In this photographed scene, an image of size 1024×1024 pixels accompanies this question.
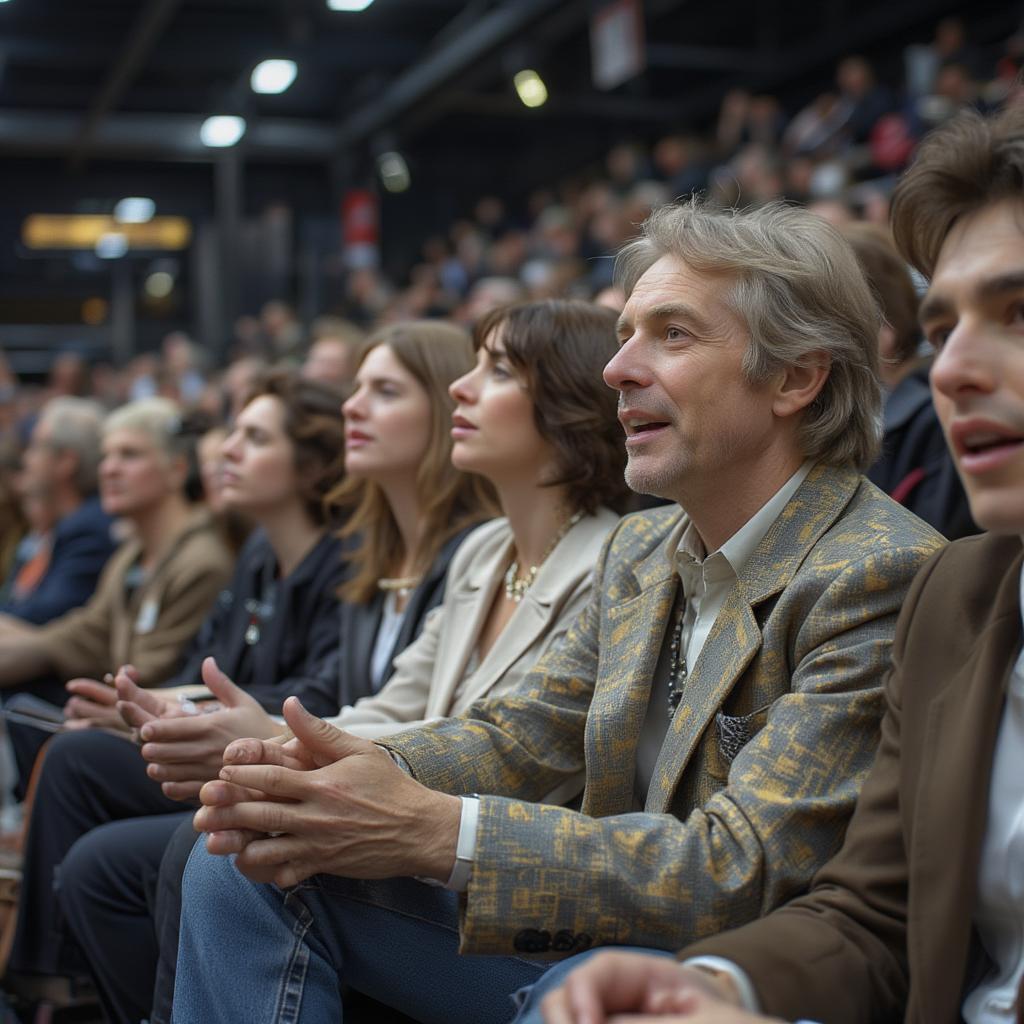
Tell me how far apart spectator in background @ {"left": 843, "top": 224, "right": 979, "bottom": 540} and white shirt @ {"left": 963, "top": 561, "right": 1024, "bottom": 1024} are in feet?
4.06

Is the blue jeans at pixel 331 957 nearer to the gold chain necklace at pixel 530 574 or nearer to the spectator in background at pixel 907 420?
the gold chain necklace at pixel 530 574

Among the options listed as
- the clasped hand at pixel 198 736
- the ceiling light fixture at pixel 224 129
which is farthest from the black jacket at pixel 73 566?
the ceiling light fixture at pixel 224 129

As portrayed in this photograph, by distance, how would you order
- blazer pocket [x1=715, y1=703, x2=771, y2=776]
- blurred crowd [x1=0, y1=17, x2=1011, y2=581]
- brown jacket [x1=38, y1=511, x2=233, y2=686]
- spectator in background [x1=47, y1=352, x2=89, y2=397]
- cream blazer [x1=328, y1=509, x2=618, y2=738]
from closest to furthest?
blazer pocket [x1=715, y1=703, x2=771, y2=776] < cream blazer [x1=328, y1=509, x2=618, y2=738] < brown jacket [x1=38, y1=511, x2=233, y2=686] < blurred crowd [x1=0, y1=17, x2=1011, y2=581] < spectator in background [x1=47, y1=352, x2=89, y2=397]

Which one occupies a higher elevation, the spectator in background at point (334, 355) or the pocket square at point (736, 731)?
the spectator in background at point (334, 355)

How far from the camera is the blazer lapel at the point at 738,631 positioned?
1701 mm

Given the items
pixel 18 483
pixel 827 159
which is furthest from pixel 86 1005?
pixel 827 159

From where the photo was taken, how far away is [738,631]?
172 centimetres

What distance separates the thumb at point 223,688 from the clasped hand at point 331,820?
0.52 metres

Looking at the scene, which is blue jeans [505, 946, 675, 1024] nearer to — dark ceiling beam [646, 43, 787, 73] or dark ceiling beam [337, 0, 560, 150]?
dark ceiling beam [337, 0, 560, 150]

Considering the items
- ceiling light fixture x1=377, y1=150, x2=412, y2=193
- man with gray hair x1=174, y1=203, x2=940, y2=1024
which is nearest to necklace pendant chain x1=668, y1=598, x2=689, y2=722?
man with gray hair x1=174, y1=203, x2=940, y2=1024

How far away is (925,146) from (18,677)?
3596 millimetres

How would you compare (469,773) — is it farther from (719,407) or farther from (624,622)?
(719,407)

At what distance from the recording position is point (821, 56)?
46.0 ft

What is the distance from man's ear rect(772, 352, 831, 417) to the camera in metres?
1.87
